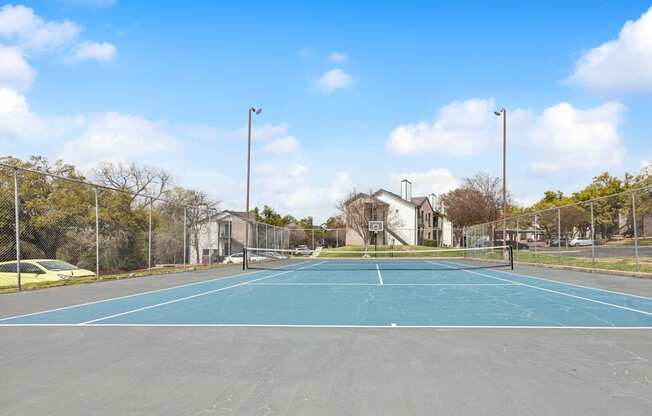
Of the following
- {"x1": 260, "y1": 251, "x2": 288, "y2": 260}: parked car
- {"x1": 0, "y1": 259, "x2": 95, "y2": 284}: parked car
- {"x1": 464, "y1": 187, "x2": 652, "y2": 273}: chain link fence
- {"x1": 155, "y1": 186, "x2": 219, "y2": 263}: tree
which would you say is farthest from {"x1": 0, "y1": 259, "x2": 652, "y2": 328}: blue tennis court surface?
{"x1": 260, "y1": 251, "x2": 288, "y2": 260}: parked car

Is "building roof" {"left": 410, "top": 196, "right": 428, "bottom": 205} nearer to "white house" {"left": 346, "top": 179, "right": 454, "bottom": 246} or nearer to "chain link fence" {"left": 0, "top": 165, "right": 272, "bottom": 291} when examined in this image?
"white house" {"left": 346, "top": 179, "right": 454, "bottom": 246}

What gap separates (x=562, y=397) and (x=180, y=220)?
2432cm

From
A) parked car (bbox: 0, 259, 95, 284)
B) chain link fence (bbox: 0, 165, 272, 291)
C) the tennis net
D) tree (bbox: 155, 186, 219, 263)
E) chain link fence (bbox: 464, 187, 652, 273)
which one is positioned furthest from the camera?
the tennis net

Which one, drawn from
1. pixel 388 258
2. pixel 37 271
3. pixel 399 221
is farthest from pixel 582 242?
pixel 399 221

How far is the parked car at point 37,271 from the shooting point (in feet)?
50.9

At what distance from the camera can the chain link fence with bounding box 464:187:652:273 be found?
18.3m

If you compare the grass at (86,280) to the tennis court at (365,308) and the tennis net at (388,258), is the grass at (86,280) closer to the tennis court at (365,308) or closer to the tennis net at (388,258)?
the tennis court at (365,308)

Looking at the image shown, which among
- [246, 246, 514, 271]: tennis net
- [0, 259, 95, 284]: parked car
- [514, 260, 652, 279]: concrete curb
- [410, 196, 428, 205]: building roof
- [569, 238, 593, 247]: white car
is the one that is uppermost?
[410, 196, 428, 205]: building roof

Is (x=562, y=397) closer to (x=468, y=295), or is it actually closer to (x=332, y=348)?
(x=332, y=348)

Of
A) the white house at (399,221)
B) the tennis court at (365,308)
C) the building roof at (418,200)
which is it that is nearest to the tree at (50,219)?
the tennis court at (365,308)

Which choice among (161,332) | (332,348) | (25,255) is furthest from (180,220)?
(332,348)

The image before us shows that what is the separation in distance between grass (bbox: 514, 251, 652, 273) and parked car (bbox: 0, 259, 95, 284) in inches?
781

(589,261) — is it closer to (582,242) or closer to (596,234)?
(582,242)

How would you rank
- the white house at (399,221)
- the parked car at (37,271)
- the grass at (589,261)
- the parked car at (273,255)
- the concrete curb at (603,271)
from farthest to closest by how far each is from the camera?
1. the white house at (399,221)
2. the parked car at (273,255)
3. the grass at (589,261)
4. the concrete curb at (603,271)
5. the parked car at (37,271)
